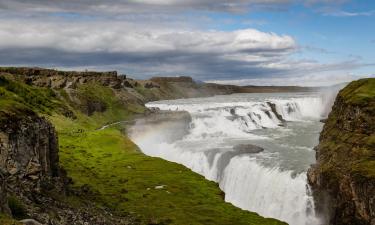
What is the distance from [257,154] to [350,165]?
27.5 m

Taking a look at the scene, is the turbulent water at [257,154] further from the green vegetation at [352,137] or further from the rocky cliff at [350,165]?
the green vegetation at [352,137]

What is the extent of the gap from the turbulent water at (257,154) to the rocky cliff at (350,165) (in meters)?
3.42

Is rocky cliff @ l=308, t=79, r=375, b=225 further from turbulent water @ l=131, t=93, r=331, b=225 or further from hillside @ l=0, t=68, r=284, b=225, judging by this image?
hillside @ l=0, t=68, r=284, b=225

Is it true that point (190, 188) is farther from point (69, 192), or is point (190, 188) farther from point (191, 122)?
point (191, 122)

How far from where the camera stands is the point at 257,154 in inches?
3307

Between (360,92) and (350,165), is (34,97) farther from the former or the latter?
(350,165)

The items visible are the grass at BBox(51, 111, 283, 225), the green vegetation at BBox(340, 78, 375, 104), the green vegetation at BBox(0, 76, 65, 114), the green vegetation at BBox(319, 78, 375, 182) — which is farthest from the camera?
the green vegetation at BBox(0, 76, 65, 114)

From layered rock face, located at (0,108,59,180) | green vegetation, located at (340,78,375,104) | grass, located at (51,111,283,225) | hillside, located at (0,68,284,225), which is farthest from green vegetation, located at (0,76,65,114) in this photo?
green vegetation, located at (340,78,375,104)

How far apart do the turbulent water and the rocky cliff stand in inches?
135

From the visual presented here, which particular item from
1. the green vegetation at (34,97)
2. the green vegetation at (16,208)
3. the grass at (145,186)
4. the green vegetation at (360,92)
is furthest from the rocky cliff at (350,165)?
the green vegetation at (34,97)

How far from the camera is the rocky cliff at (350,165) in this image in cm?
5262

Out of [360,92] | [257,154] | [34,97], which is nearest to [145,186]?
[257,154]

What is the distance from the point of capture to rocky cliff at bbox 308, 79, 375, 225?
52625mm

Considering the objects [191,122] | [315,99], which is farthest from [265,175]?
[315,99]
